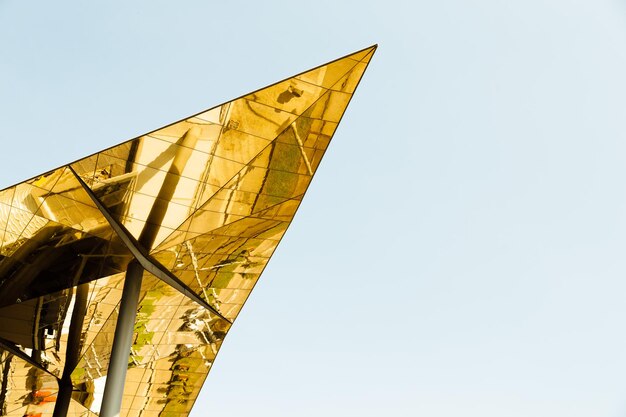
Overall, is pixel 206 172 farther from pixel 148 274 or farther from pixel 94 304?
pixel 94 304

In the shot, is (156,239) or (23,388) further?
(23,388)

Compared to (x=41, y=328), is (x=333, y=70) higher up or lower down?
higher up

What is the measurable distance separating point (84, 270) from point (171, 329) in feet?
12.9

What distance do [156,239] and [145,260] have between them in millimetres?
927

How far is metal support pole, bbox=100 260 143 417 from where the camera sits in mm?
14734

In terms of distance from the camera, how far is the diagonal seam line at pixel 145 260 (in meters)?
13.2

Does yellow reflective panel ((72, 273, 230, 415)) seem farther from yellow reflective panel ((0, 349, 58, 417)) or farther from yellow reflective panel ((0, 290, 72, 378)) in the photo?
yellow reflective panel ((0, 349, 58, 417))

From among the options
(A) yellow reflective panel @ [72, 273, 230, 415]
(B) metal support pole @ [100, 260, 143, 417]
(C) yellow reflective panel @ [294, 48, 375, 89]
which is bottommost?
(B) metal support pole @ [100, 260, 143, 417]

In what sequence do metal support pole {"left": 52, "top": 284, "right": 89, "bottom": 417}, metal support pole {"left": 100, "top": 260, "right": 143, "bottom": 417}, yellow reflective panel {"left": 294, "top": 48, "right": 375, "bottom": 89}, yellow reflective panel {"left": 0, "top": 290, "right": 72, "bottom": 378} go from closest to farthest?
yellow reflective panel {"left": 294, "top": 48, "right": 375, "bottom": 89} → metal support pole {"left": 100, "top": 260, "right": 143, "bottom": 417} → yellow reflective panel {"left": 0, "top": 290, "right": 72, "bottom": 378} → metal support pole {"left": 52, "top": 284, "right": 89, "bottom": 417}

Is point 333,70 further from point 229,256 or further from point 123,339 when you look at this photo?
point 123,339

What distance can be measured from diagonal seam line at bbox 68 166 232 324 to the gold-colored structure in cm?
4

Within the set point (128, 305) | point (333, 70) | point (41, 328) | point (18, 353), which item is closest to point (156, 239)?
point (128, 305)

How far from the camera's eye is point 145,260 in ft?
50.0

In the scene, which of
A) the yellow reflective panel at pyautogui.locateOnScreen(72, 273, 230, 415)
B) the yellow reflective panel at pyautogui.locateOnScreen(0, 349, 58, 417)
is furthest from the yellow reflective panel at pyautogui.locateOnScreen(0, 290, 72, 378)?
the yellow reflective panel at pyautogui.locateOnScreen(72, 273, 230, 415)
